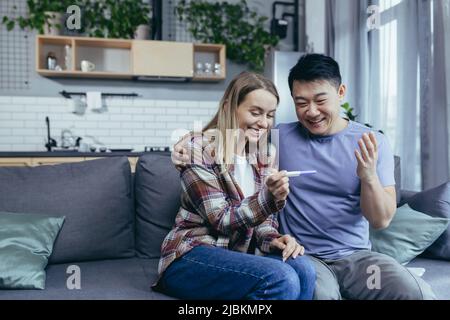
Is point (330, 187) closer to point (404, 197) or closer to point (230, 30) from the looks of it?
point (404, 197)

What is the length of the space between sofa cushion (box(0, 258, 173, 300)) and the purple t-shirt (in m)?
0.53

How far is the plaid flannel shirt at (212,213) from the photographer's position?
1.36 meters

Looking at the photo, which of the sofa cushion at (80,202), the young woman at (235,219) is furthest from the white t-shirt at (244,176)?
the sofa cushion at (80,202)

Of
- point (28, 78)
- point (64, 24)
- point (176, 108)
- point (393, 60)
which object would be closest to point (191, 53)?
point (176, 108)

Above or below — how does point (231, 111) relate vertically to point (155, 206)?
above

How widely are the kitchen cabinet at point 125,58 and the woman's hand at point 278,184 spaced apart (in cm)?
345

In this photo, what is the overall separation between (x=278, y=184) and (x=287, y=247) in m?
0.24

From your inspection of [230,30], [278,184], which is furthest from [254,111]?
[230,30]

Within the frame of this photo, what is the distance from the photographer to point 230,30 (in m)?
5.05

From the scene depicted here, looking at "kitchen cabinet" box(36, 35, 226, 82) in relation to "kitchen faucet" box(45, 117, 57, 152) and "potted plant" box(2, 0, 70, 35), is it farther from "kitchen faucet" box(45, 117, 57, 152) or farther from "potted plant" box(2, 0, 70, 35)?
"kitchen faucet" box(45, 117, 57, 152)

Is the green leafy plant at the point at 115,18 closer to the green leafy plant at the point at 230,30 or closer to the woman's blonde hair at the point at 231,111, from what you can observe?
the green leafy plant at the point at 230,30
